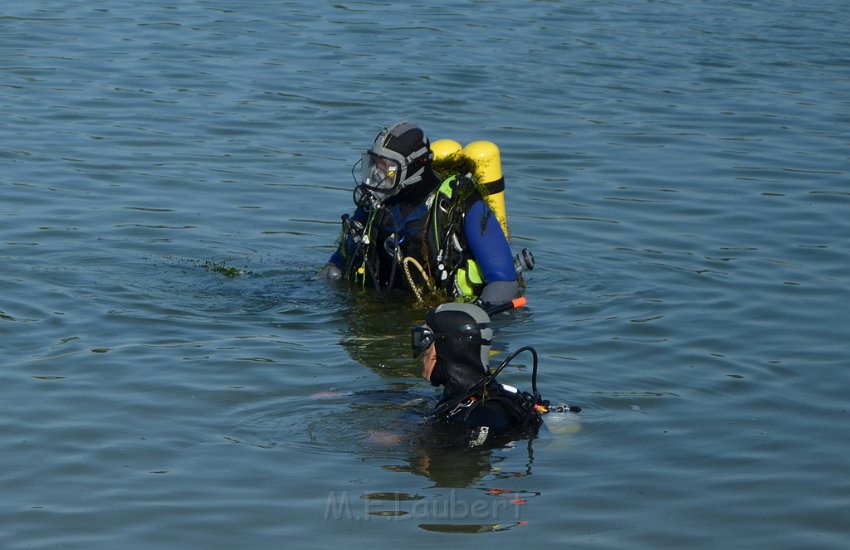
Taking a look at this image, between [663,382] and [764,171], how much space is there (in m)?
5.38

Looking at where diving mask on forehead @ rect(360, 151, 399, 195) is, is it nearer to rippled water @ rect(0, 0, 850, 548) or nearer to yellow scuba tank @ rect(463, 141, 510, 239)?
yellow scuba tank @ rect(463, 141, 510, 239)

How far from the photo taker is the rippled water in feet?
19.8

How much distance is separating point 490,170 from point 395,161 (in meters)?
0.70

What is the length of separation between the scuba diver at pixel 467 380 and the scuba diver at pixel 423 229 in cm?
178

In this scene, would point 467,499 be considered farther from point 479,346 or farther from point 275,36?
point 275,36

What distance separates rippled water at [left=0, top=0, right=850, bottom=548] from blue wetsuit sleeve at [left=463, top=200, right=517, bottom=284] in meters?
0.49

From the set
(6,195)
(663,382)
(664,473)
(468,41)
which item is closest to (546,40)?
(468,41)

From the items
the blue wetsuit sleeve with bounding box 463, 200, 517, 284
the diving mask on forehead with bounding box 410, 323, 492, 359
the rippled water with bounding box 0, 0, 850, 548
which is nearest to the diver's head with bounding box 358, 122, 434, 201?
the blue wetsuit sleeve with bounding box 463, 200, 517, 284

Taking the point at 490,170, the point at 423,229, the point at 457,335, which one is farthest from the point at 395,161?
the point at 457,335

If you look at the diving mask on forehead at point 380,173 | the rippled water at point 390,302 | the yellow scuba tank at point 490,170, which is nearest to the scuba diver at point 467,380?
the rippled water at point 390,302

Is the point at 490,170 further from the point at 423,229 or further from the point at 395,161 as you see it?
the point at 395,161

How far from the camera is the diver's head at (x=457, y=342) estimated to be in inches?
243

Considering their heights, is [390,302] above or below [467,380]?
below

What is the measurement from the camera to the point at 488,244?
8.30 meters
